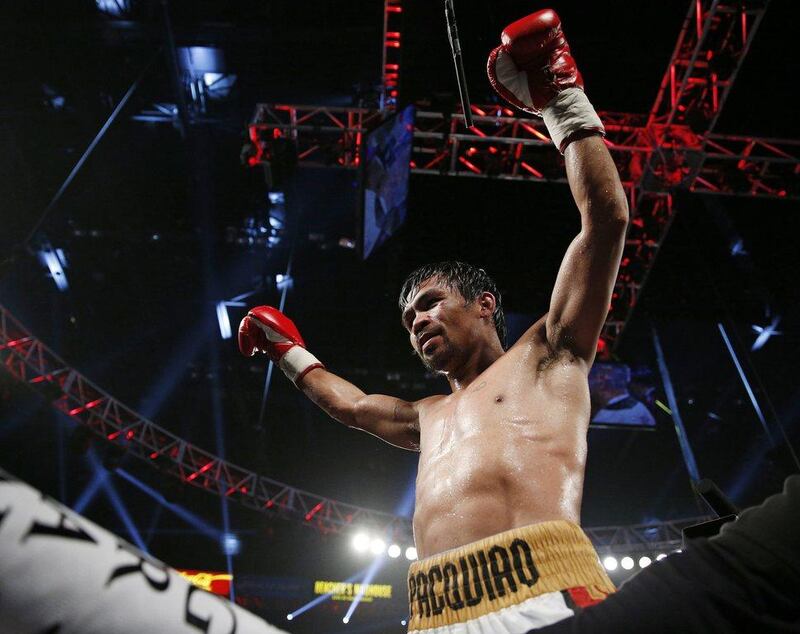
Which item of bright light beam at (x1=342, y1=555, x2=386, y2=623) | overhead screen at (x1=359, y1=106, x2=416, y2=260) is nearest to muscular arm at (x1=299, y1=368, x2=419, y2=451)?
overhead screen at (x1=359, y1=106, x2=416, y2=260)

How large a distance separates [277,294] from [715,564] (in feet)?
31.8

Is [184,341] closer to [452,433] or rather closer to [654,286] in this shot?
[654,286]

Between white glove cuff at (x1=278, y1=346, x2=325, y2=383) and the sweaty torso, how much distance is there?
868mm

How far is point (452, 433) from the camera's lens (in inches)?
67.9

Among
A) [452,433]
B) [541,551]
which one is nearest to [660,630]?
[541,551]

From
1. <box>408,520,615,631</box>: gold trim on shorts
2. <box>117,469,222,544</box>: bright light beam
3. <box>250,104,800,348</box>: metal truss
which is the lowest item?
<box>408,520,615,631</box>: gold trim on shorts

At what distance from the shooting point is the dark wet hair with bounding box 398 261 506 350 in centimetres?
219

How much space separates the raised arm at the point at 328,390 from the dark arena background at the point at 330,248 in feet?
11.8

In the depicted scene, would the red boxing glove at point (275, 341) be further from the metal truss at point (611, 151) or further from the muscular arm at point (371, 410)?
the metal truss at point (611, 151)

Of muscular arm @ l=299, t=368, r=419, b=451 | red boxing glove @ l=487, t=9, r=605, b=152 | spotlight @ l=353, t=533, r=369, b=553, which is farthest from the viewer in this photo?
spotlight @ l=353, t=533, r=369, b=553

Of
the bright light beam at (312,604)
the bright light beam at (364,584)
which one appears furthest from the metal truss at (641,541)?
the bright light beam at (312,604)

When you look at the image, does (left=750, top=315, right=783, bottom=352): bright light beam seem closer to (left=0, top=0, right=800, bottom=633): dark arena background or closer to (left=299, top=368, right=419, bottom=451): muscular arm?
(left=0, top=0, right=800, bottom=633): dark arena background

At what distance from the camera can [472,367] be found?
2.03 metres

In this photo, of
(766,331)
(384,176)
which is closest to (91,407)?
(384,176)
